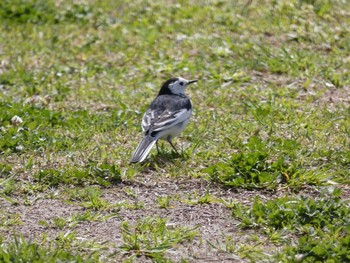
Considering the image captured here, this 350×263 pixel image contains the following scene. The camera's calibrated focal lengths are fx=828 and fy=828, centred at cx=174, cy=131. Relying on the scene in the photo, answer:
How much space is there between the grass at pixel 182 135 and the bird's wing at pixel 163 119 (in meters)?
0.30

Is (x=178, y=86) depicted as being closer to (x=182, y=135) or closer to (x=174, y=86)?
(x=174, y=86)

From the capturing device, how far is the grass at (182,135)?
6.54 meters

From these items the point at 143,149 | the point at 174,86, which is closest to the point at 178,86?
the point at 174,86

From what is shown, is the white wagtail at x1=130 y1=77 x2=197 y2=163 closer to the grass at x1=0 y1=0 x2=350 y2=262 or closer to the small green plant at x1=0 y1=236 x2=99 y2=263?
the grass at x1=0 y1=0 x2=350 y2=262

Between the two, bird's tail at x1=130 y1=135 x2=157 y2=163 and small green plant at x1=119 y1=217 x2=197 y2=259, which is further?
bird's tail at x1=130 y1=135 x2=157 y2=163

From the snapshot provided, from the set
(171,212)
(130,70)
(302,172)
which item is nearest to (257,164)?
(302,172)

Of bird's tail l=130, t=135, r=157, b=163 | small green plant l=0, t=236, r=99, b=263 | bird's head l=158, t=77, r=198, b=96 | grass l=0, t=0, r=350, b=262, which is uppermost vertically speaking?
small green plant l=0, t=236, r=99, b=263

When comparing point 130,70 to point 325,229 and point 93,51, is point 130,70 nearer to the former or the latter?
point 93,51

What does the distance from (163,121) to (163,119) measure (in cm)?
5

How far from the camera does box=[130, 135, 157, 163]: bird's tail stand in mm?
7996

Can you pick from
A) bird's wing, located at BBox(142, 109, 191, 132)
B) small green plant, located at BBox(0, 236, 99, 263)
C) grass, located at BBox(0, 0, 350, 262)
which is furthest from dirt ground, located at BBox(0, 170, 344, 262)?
bird's wing, located at BBox(142, 109, 191, 132)

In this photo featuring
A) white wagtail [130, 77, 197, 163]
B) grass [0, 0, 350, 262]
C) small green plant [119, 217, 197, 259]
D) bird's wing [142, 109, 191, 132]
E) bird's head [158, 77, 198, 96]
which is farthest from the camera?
bird's head [158, 77, 198, 96]

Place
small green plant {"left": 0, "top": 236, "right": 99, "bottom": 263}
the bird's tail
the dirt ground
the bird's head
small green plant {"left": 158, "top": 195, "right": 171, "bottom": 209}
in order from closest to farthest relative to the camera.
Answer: small green plant {"left": 0, "top": 236, "right": 99, "bottom": 263}
the dirt ground
small green plant {"left": 158, "top": 195, "right": 171, "bottom": 209}
the bird's tail
the bird's head

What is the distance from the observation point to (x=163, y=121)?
847 cm
